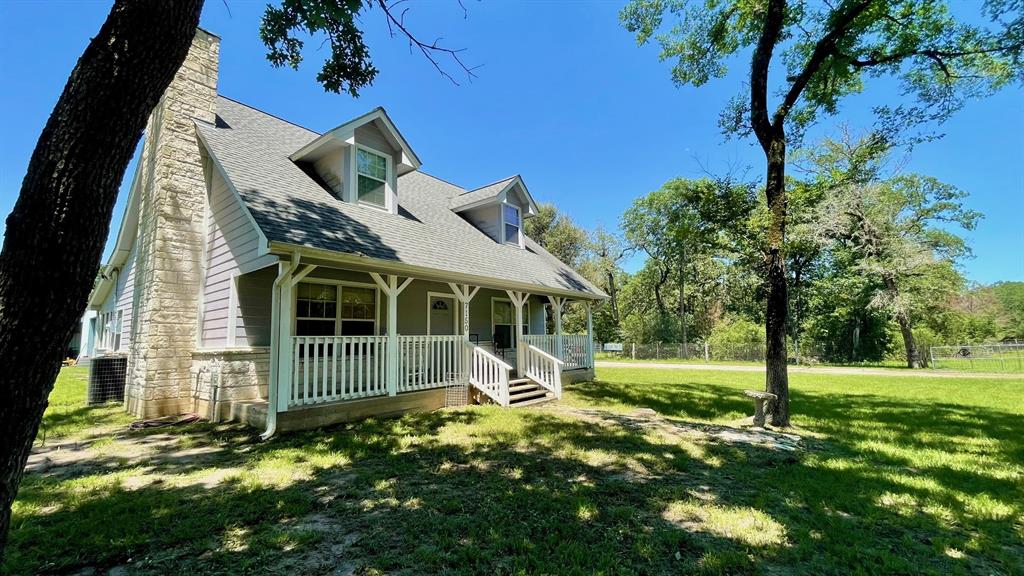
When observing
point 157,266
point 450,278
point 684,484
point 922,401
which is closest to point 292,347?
point 450,278

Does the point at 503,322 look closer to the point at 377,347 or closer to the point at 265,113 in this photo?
the point at 377,347

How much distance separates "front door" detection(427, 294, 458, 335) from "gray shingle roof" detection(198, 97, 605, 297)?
4.35ft

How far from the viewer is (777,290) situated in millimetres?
7117

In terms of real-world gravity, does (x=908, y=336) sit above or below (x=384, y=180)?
below

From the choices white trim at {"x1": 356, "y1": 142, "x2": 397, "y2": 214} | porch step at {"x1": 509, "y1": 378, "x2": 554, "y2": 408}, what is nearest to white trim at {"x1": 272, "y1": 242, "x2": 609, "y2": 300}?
porch step at {"x1": 509, "y1": 378, "x2": 554, "y2": 408}

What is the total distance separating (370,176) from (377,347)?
4116 millimetres

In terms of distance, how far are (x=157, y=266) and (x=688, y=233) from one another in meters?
10.6

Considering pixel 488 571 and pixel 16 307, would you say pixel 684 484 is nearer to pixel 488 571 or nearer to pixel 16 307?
pixel 488 571

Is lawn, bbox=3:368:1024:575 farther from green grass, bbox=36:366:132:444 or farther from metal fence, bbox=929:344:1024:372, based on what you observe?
metal fence, bbox=929:344:1024:372

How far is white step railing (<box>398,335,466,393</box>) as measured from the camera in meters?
8.06

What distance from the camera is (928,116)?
8289 mm

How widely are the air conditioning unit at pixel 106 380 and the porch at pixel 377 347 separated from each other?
487 centimetres

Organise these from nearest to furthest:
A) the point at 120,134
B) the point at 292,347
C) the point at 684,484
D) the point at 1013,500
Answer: the point at 120,134 < the point at 1013,500 < the point at 684,484 < the point at 292,347

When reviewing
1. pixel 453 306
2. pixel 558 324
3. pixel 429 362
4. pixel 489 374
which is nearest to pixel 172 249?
pixel 429 362
